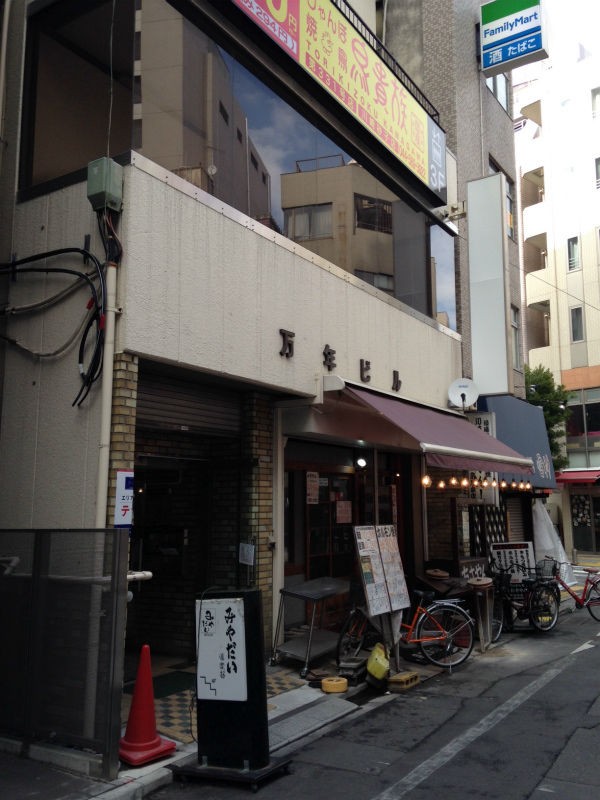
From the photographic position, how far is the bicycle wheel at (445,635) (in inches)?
366

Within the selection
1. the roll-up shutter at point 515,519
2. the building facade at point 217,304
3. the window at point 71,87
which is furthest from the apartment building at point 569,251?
the window at point 71,87

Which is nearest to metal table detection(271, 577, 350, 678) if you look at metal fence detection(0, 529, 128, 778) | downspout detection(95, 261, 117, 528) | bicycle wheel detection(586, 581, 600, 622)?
downspout detection(95, 261, 117, 528)

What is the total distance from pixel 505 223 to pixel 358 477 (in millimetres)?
6019

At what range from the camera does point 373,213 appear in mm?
11938

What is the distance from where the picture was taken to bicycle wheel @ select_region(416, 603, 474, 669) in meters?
9.30

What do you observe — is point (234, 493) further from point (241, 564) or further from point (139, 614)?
point (139, 614)

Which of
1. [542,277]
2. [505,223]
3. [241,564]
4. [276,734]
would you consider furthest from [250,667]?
[542,277]

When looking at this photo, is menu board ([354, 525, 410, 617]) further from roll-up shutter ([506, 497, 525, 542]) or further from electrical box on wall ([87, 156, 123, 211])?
roll-up shutter ([506, 497, 525, 542])

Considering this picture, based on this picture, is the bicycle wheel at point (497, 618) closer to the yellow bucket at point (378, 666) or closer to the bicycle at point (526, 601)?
the bicycle at point (526, 601)

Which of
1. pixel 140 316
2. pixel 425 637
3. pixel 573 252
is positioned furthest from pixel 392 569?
pixel 573 252

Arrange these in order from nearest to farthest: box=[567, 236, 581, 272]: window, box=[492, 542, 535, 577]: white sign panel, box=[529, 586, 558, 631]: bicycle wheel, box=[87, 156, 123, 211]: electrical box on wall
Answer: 1. box=[87, 156, 123, 211]: electrical box on wall
2. box=[529, 586, 558, 631]: bicycle wheel
3. box=[492, 542, 535, 577]: white sign panel
4. box=[567, 236, 581, 272]: window

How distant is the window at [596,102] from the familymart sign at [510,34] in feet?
67.7

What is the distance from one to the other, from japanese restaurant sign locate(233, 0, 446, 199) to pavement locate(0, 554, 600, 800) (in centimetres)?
815

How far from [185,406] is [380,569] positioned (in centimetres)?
327
